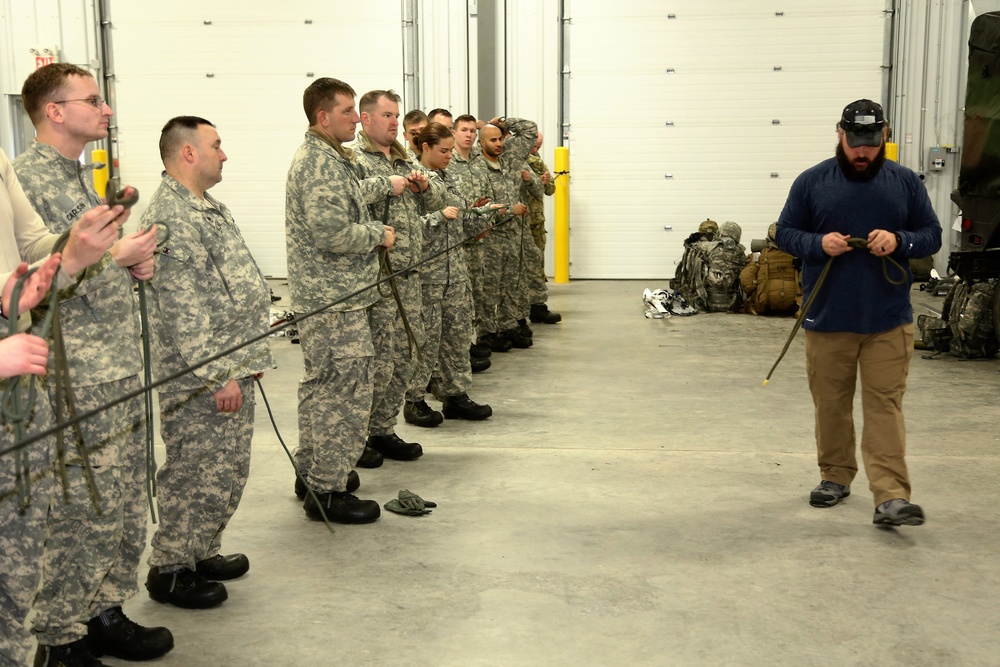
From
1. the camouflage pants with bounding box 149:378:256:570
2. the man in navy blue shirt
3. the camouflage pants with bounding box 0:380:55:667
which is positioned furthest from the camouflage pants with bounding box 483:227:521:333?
the camouflage pants with bounding box 0:380:55:667

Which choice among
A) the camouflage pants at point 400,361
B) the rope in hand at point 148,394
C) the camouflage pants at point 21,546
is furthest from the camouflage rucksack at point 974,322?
the camouflage pants at point 21,546

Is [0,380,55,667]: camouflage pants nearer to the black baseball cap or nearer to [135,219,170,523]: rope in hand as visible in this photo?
[135,219,170,523]: rope in hand

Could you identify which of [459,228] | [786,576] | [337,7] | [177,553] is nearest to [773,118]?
[337,7]

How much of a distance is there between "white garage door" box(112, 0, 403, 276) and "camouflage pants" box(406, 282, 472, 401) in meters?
8.53

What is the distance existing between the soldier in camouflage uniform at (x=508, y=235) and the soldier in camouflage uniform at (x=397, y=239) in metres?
2.72

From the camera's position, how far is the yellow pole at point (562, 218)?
45.3 ft

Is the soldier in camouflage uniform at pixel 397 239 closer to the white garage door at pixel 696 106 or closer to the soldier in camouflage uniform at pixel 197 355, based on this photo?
the soldier in camouflage uniform at pixel 197 355

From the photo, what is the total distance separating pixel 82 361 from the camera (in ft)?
9.41

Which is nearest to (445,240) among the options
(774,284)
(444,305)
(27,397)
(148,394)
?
(444,305)

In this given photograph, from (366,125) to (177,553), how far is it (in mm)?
2447

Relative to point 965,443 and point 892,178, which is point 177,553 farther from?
point 965,443

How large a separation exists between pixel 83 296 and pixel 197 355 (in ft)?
1.93

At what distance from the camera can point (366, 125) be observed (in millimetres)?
5148

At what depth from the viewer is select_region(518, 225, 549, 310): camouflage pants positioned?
9402 millimetres
